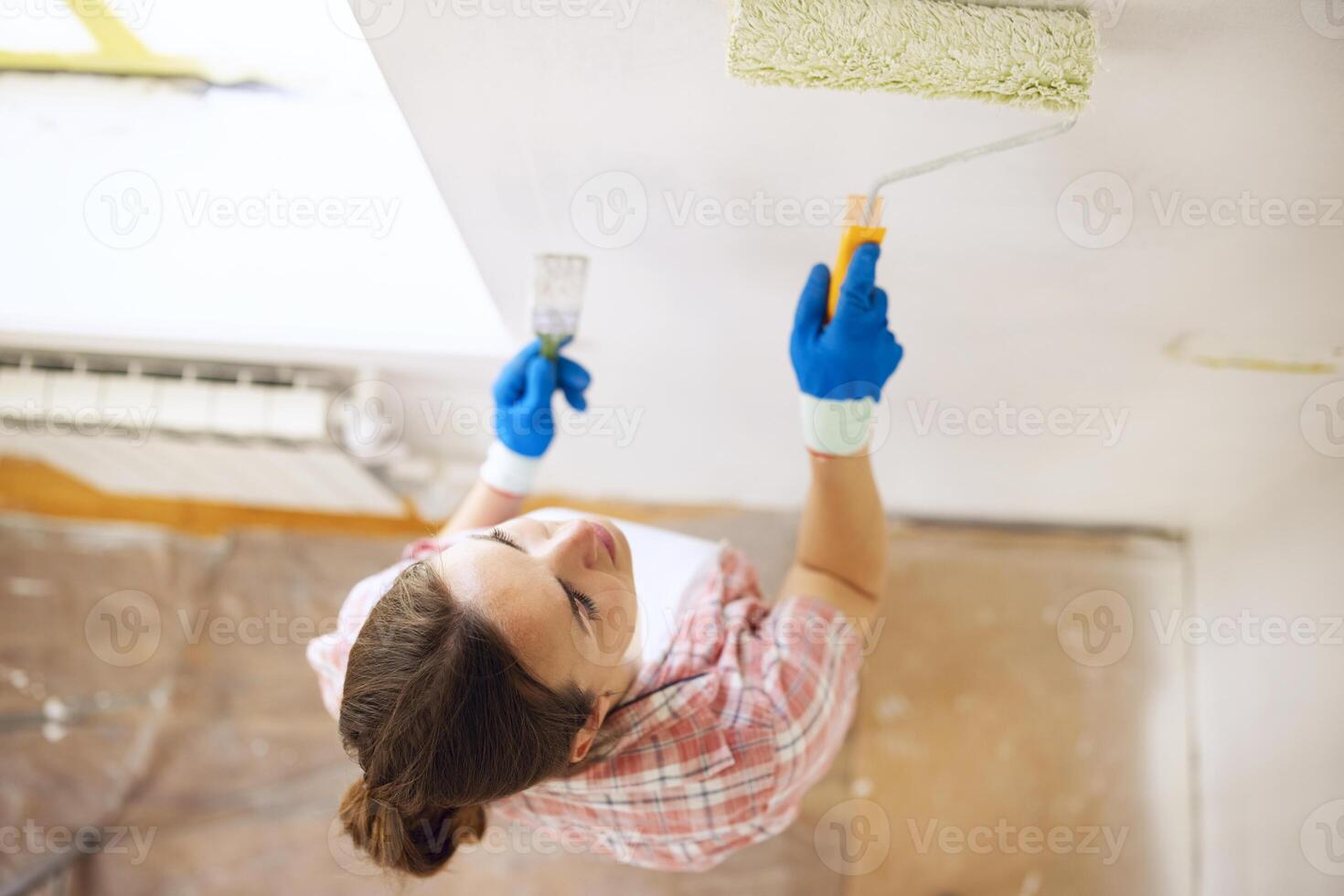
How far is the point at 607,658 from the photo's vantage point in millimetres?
822

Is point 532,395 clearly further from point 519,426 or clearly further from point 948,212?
point 948,212

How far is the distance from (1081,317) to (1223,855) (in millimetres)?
1014

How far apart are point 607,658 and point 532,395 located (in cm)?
32

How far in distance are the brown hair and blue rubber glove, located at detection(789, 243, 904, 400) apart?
1.21 feet

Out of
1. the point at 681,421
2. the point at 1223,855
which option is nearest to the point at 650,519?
the point at 681,421

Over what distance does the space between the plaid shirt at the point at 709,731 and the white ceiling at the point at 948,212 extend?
0.33 m

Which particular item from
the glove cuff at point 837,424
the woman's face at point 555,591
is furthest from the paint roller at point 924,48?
the woman's face at point 555,591

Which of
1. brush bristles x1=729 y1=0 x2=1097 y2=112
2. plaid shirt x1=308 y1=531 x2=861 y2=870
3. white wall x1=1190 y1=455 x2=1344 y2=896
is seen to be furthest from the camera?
white wall x1=1190 y1=455 x2=1344 y2=896

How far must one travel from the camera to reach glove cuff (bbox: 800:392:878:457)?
34.4 inches

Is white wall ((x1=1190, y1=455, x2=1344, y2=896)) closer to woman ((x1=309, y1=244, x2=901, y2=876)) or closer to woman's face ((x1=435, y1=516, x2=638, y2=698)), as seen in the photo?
woman ((x1=309, y1=244, x2=901, y2=876))

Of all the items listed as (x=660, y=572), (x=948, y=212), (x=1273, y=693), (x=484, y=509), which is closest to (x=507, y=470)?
(x=484, y=509)

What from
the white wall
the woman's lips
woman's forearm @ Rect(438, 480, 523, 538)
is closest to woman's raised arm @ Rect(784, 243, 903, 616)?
the woman's lips

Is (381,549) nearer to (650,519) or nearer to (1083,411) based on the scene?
(650,519)

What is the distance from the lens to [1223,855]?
4.73 ft
